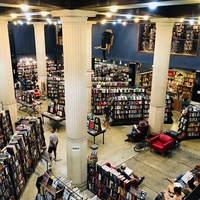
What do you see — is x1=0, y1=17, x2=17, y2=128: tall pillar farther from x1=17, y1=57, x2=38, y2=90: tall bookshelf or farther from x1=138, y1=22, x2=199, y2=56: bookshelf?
x1=138, y1=22, x2=199, y2=56: bookshelf

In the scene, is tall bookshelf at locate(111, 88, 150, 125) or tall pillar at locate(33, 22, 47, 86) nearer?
tall bookshelf at locate(111, 88, 150, 125)

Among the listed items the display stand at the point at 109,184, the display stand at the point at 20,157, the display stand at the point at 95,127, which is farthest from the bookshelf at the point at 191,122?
the display stand at the point at 20,157

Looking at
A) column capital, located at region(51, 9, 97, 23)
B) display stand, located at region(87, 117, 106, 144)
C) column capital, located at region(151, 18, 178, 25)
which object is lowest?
display stand, located at region(87, 117, 106, 144)

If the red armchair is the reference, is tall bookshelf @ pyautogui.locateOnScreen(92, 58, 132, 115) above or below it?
above

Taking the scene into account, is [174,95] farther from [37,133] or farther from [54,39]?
[54,39]

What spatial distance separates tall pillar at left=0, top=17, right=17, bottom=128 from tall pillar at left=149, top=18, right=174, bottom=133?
641cm

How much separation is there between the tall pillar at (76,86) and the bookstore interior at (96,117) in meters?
0.56

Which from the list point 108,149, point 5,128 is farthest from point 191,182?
point 5,128

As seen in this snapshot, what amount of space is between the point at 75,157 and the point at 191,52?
1029 centimetres

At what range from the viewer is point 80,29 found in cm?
611

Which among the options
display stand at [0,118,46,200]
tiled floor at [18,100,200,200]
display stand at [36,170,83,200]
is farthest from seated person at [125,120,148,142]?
display stand at [36,170,83,200]

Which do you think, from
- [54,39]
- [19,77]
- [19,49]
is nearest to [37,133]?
[19,77]

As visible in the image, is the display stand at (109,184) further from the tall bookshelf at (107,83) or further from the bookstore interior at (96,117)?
the tall bookshelf at (107,83)

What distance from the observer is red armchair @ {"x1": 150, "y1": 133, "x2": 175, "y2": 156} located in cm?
925
